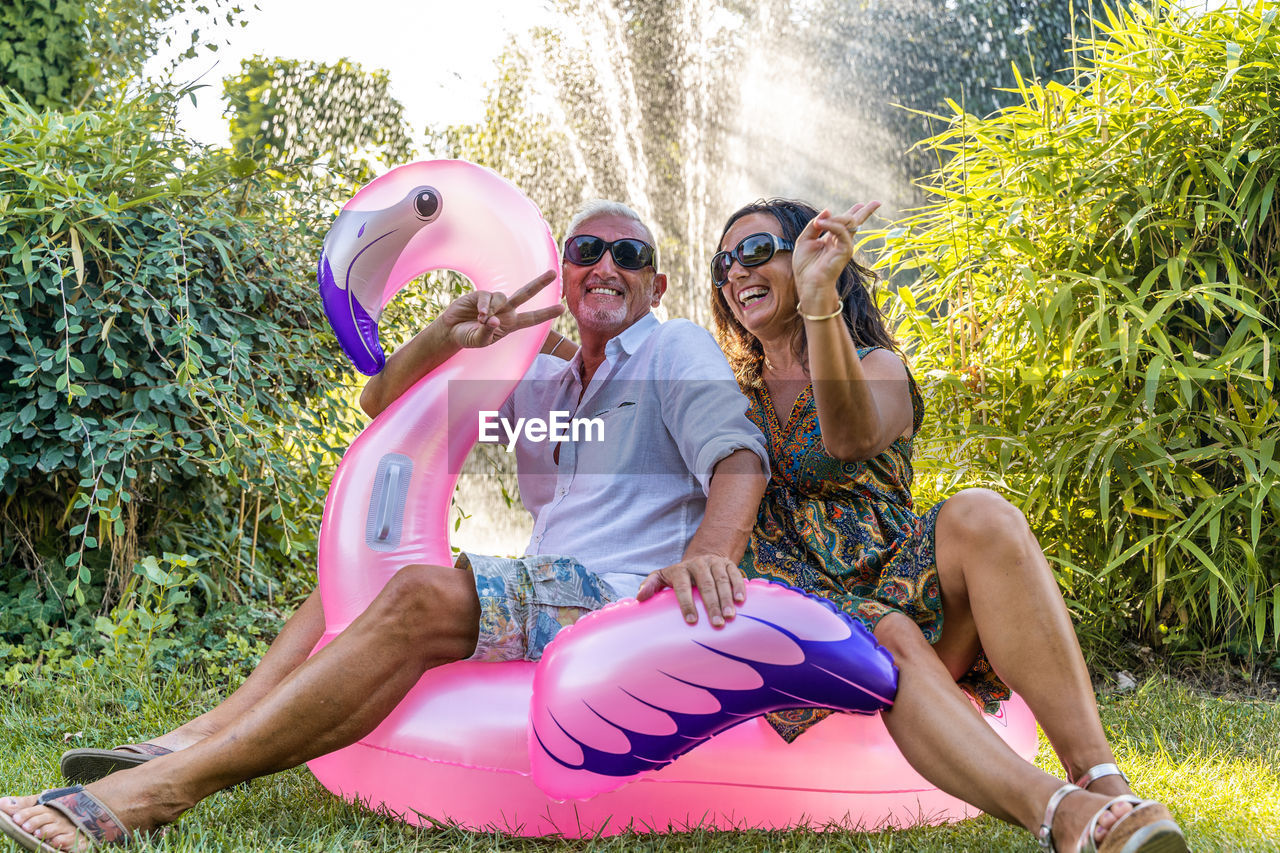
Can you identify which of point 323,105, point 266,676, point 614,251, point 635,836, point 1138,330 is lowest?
point 635,836

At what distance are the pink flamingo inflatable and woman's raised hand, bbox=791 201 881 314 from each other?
60cm

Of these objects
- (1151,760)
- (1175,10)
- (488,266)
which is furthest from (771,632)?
(1175,10)

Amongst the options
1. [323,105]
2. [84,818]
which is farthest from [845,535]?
[323,105]

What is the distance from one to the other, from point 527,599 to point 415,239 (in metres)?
1.00

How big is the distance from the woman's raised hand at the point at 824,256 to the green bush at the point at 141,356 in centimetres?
219

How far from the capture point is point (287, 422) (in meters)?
3.87

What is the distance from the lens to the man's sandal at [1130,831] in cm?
157

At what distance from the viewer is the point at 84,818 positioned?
190 cm

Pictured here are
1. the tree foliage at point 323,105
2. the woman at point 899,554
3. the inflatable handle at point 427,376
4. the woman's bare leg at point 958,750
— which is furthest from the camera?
the tree foliage at point 323,105

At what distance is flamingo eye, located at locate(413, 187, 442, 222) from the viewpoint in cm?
261

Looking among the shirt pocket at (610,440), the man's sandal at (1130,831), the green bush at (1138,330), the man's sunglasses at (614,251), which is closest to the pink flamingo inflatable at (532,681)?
the man's sunglasses at (614,251)

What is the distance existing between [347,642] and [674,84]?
13.8m

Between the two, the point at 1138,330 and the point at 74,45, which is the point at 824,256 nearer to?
the point at 1138,330

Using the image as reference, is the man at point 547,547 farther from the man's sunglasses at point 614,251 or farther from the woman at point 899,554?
the woman at point 899,554
